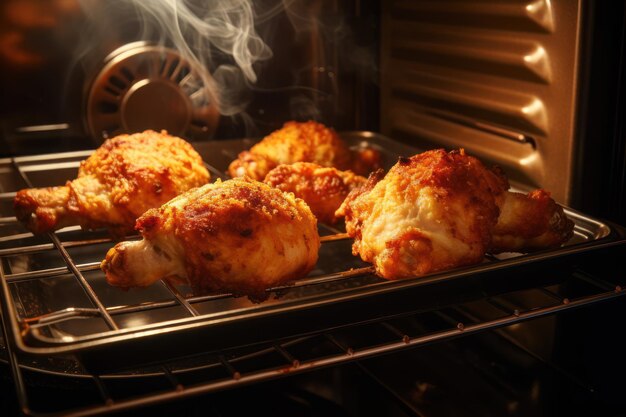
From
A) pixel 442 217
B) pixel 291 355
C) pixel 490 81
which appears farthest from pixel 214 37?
pixel 442 217

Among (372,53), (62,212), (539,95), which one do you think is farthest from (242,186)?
(372,53)

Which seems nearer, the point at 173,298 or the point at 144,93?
the point at 173,298

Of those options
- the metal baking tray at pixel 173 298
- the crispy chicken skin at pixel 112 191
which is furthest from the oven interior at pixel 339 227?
the crispy chicken skin at pixel 112 191

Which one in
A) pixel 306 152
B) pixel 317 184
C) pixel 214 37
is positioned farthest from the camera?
pixel 214 37

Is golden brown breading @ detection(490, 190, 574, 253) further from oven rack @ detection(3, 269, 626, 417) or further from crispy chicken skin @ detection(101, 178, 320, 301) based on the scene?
crispy chicken skin @ detection(101, 178, 320, 301)

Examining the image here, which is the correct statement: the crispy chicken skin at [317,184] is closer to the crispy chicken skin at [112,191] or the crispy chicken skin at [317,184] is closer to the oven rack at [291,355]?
the crispy chicken skin at [112,191]

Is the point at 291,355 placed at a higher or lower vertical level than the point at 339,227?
lower

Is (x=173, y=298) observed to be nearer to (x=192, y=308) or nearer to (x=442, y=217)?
(x=192, y=308)
